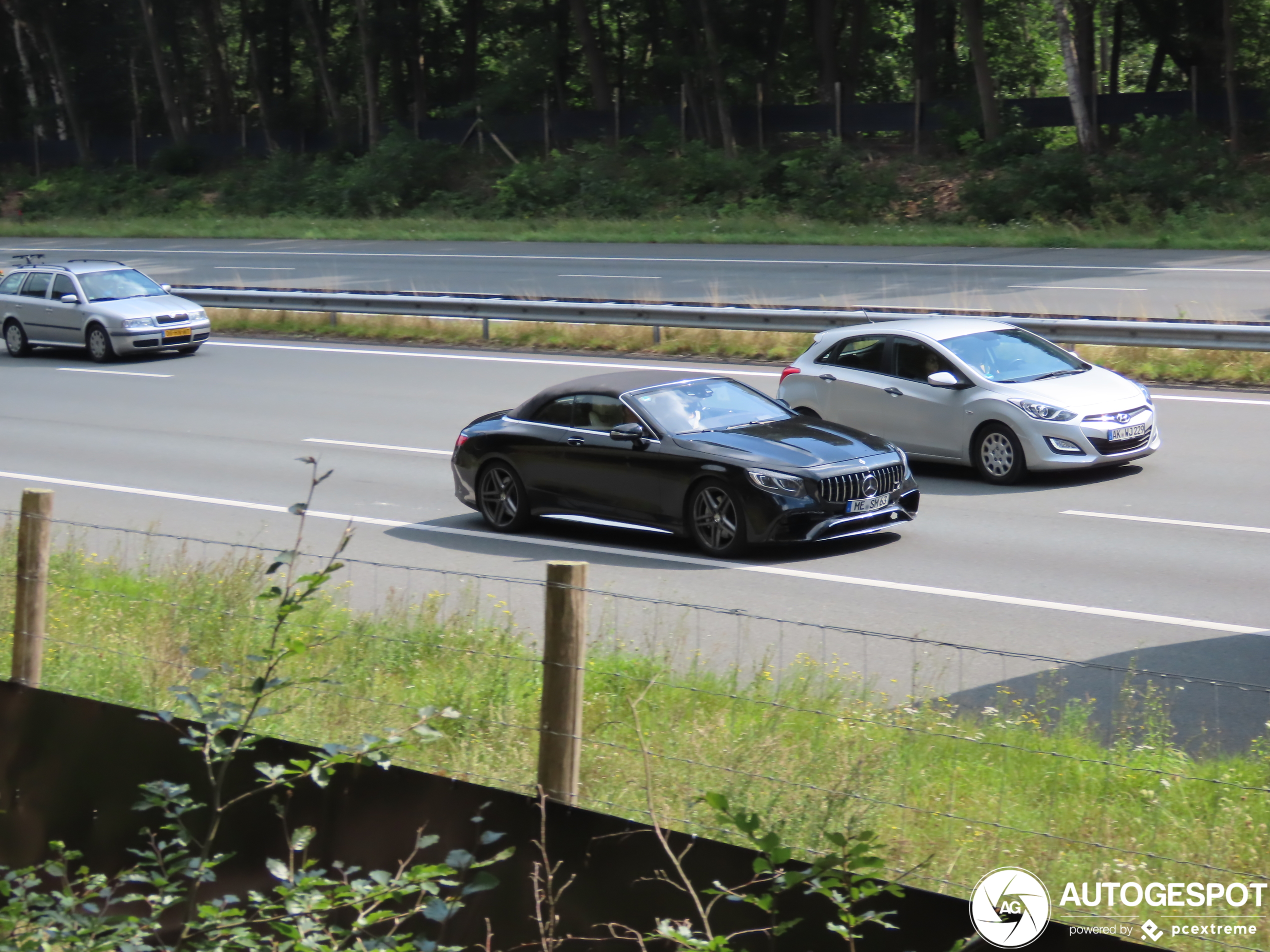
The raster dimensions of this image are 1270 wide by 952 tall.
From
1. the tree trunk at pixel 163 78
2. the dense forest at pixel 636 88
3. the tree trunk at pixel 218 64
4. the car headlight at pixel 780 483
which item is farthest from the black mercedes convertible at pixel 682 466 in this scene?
the tree trunk at pixel 218 64

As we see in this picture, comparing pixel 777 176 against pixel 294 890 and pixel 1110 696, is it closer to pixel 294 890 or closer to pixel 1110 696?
pixel 1110 696

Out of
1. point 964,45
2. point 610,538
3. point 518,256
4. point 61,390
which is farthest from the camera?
point 964,45

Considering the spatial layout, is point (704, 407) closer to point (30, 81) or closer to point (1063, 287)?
point (1063, 287)

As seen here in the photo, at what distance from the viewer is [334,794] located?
5.29 metres

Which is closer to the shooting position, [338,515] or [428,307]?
[338,515]

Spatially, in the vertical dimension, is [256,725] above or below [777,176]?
below

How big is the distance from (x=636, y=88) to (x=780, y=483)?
57.1 metres

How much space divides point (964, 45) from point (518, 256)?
37248 millimetres

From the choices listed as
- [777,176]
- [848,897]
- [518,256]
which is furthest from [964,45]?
[848,897]

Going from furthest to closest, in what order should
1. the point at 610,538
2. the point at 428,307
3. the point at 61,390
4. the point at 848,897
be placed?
the point at 428,307 → the point at 61,390 → the point at 610,538 → the point at 848,897

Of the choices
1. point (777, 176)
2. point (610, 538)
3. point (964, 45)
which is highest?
point (964, 45)

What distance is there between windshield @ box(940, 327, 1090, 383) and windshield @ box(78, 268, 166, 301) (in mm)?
16946

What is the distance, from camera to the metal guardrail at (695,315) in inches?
712

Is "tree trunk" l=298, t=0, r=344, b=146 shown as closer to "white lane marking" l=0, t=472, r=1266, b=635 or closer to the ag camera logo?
"white lane marking" l=0, t=472, r=1266, b=635
